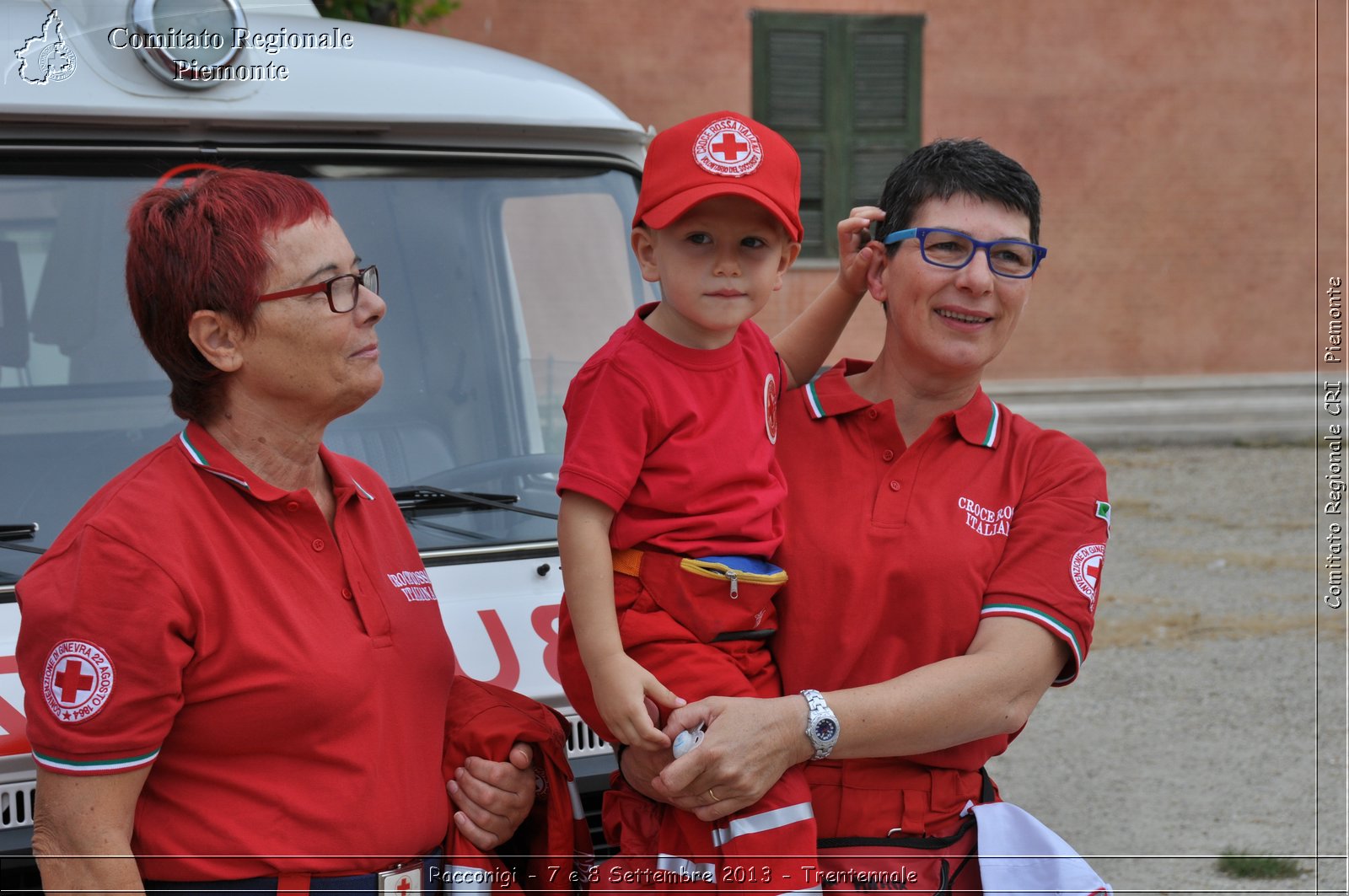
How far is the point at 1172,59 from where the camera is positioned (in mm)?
13852

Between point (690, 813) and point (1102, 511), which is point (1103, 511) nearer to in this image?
point (1102, 511)

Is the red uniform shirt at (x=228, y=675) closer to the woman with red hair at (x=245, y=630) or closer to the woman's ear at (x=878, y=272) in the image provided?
the woman with red hair at (x=245, y=630)

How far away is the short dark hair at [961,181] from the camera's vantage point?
243cm

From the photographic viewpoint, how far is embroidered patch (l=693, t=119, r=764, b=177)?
2.30 meters

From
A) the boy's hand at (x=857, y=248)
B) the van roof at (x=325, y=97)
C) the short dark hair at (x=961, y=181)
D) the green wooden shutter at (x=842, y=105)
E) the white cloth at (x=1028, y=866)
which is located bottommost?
the white cloth at (x=1028, y=866)

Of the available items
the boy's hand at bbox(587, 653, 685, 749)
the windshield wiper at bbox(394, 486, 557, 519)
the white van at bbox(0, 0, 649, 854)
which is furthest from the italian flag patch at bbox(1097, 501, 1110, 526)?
the windshield wiper at bbox(394, 486, 557, 519)

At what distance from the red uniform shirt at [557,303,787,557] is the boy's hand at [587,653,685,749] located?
0.69 ft

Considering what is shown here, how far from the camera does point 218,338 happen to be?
217 cm

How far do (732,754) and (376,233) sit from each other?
162 cm

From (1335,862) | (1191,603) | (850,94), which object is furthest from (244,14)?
(850,94)

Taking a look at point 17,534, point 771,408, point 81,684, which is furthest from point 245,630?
point 771,408

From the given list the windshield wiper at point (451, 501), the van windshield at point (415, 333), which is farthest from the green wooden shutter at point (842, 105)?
the windshield wiper at point (451, 501)

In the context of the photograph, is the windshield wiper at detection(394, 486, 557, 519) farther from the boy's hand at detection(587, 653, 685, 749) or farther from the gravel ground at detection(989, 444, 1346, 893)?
the gravel ground at detection(989, 444, 1346, 893)

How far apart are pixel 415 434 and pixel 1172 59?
1269 centimetres
